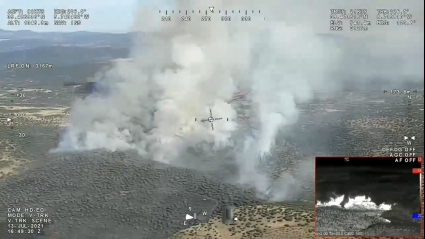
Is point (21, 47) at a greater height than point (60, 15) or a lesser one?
lesser

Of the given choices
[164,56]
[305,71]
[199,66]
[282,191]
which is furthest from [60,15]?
[282,191]

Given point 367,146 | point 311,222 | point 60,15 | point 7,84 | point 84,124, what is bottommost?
point 311,222

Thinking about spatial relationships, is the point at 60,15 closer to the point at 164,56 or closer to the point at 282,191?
the point at 164,56

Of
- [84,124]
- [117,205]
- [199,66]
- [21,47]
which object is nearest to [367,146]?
[199,66]

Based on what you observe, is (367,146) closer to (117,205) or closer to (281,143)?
(281,143)

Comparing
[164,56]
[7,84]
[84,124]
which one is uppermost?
[164,56]

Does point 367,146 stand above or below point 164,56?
below
